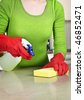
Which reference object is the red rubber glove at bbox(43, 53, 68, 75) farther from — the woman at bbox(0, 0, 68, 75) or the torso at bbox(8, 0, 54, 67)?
the torso at bbox(8, 0, 54, 67)

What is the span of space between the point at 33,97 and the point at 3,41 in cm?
24

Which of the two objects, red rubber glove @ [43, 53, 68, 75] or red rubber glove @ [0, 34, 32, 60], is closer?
red rubber glove @ [0, 34, 32, 60]

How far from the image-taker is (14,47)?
74cm

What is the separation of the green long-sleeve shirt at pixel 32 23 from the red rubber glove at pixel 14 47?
17 centimetres

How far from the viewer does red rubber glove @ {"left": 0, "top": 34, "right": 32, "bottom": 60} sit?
737 mm

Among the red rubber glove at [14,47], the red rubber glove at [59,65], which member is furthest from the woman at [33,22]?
the red rubber glove at [14,47]

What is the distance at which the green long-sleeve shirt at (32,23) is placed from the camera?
0.93 m

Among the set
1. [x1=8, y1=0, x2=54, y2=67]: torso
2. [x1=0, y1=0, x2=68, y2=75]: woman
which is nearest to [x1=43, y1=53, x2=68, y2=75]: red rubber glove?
[x1=0, y1=0, x2=68, y2=75]: woman

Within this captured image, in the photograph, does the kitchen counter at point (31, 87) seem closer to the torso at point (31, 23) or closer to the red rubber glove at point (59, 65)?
the red rubber glove at point (59, 65)

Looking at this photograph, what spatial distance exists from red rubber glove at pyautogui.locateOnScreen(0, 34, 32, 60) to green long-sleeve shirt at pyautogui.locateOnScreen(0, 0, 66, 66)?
0.17 metres

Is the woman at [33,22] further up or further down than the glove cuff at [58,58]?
further up

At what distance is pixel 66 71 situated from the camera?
0.85 meters

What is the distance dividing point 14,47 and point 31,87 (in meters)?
0.13

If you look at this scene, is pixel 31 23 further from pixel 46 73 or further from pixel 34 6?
pixel 46 73
